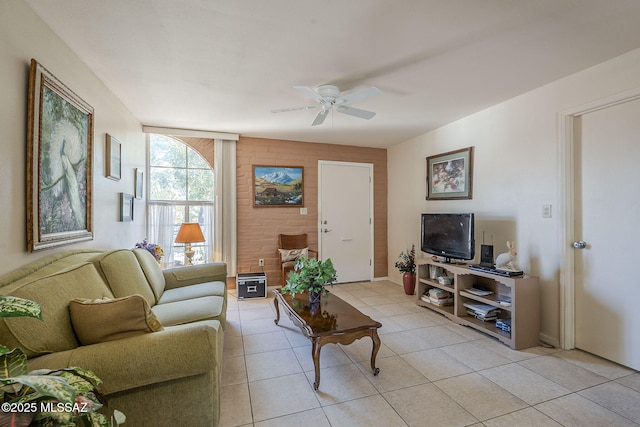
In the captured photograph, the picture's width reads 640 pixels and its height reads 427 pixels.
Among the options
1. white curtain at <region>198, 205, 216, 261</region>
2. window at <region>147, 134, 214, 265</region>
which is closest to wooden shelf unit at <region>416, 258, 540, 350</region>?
white curtain at <region>198, 205, 216, 261</region>

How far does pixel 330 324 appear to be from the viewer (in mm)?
1997

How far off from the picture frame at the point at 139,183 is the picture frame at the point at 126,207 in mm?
221

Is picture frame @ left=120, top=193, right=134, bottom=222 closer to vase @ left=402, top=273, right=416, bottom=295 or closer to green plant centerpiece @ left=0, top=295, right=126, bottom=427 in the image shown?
green plant centerpiece @ left=0, top=295, right=126, bottom=427

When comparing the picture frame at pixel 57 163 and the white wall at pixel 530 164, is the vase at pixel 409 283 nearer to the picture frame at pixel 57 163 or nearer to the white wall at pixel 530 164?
the white wall at pixel 530 164

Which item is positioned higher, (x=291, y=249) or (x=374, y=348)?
(x=291, y=249)

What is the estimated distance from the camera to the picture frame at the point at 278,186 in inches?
167

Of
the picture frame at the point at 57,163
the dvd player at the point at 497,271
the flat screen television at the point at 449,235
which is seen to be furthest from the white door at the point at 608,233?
the picture frame at the point at 57,163

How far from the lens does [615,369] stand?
2.06 m

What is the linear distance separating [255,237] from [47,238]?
2659 millimetres

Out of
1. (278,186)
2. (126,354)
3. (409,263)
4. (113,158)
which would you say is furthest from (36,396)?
(409,263)

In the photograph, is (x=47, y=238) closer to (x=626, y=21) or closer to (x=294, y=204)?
(x=294, y=204)

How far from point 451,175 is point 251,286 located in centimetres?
Answer: 297

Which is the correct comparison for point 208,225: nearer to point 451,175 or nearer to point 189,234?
point 189,234

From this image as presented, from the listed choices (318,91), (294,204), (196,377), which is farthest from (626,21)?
(294,204)
